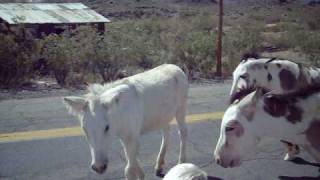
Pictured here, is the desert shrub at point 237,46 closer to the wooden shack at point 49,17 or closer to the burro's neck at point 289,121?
the wooden shack at point 49,17

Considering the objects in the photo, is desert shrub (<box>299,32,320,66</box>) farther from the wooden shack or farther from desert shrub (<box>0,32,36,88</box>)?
desert shrub (<box>0,32,36,88</box>)

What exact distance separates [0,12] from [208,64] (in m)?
11.4

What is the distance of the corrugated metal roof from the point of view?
23.2m

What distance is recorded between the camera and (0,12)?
23.5m

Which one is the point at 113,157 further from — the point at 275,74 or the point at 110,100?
the point at 275,74

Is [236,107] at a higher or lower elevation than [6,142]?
higher

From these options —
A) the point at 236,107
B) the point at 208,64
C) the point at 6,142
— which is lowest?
the point at 208,64

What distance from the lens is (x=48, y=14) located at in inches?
984

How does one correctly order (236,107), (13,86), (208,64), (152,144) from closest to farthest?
1. (236,107)
2. (152,144)
3. (13,86)
4. (208,64)

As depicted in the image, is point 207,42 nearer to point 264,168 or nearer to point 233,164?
point 264,168

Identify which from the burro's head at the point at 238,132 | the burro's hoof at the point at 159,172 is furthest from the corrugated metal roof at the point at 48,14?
the burro's head at the point at 238,132

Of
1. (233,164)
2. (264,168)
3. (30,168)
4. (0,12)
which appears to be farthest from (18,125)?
(0,12)

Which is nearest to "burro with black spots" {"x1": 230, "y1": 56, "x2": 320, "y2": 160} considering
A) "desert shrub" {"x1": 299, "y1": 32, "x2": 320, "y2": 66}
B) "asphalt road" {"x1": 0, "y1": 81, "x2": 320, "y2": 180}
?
"asphalt road" {"x1": 0, "y1": 81, "x2": 320, "y2": 180}

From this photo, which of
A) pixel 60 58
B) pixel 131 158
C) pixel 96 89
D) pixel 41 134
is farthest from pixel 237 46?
pixel 96 89
